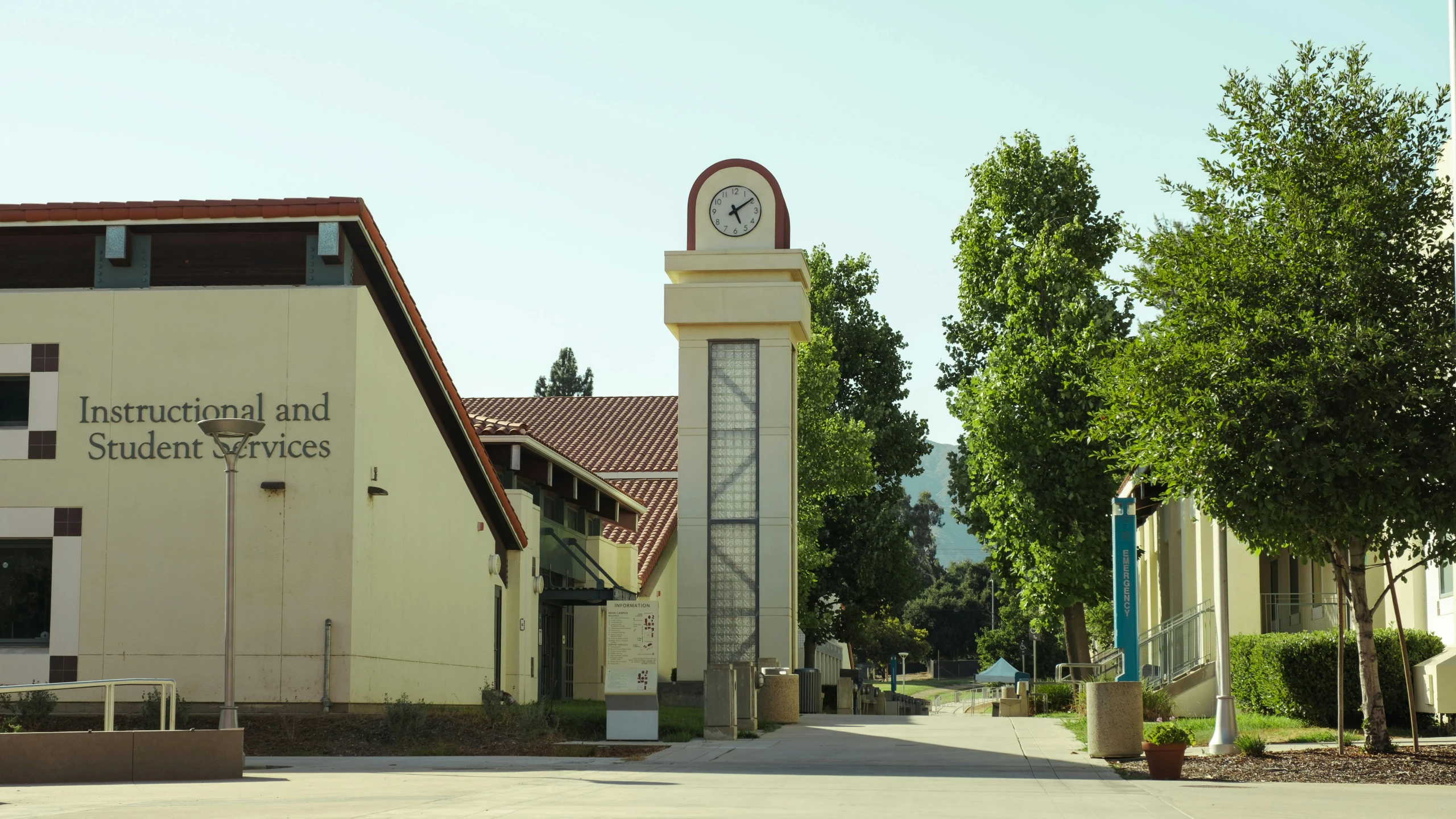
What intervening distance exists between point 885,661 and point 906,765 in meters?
94.8

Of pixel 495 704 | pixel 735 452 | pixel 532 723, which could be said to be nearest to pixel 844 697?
pixel 735 452

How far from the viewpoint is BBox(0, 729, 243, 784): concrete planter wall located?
49.2 ft

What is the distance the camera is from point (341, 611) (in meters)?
21.0

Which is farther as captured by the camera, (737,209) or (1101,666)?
(1101,666)

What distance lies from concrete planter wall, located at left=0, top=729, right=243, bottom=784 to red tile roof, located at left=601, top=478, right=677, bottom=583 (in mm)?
23238

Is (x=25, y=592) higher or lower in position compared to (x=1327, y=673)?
higher

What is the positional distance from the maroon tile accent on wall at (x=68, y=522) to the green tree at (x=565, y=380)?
247ft

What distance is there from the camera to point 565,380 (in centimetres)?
9781

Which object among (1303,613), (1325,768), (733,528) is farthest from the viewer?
(733,528)

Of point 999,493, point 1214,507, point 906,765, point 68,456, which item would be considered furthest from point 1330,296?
point 999,493

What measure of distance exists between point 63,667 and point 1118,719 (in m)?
14.7

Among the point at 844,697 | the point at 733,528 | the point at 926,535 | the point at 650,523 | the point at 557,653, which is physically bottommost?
the point at 844,697

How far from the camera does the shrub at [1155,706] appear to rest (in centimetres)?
2514

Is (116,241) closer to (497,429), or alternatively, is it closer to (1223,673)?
(497,429)
